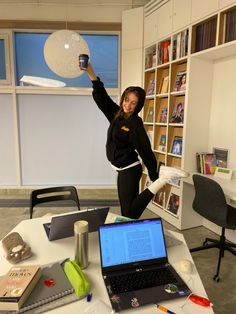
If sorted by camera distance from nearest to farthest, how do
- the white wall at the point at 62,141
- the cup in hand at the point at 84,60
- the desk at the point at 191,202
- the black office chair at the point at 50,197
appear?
the cup in hand at the point at 84,60 < the black office chair at the point at 50,197 < the desk at the point at 191,202 < the white wall at the point at 62,141

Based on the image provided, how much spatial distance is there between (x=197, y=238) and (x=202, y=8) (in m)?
2.53

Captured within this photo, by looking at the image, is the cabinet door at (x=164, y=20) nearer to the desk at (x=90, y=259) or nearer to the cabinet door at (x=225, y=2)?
the cabinet door at (x=225, y=2)

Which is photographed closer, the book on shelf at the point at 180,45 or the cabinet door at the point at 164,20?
the book on shelf at the point at 180,45

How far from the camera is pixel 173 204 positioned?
3285mm

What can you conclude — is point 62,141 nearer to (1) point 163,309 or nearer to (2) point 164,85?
(2) point 164,85

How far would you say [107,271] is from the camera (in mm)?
1099

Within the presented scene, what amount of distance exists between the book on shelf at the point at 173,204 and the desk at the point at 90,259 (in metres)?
1.83

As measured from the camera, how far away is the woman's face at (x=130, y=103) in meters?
1.88

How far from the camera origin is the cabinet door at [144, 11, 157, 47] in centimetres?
346

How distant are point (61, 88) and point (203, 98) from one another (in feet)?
7.86

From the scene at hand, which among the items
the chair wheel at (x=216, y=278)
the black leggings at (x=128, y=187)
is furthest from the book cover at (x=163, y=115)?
the chair wheel at (x=216, y=278)

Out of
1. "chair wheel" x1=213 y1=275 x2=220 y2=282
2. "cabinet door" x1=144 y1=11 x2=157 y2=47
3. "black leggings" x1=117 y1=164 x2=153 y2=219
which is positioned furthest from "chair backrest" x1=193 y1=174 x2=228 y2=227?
"cabinet door" x1=144 y1=11 x2=157 y2=47

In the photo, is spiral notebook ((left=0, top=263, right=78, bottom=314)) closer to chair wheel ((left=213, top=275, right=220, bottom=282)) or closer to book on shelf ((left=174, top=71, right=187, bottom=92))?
chair wheel ((left=213, top=275, right=220, bottom=282))

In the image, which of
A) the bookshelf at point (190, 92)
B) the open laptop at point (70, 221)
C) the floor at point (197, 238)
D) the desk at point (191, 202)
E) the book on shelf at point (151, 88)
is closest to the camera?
the open laptop at point (70, 221)
